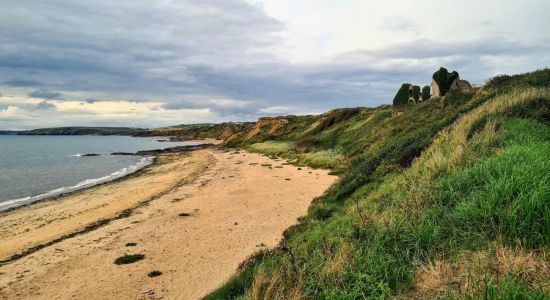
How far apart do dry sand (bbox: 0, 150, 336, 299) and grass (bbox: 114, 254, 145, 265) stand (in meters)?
0.22

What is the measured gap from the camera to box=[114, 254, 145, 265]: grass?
13070mm

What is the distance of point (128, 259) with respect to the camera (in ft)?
43.4

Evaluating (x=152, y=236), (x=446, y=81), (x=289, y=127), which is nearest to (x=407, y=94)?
(x=446, y=81)

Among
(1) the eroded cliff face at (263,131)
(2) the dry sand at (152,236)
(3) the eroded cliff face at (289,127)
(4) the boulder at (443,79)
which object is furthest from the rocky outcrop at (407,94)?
(1) the eroded cliff face at (263,131)

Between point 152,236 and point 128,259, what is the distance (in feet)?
10.2

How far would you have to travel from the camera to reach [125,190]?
3159 centimetres

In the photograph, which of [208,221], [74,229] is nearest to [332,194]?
[208,221]

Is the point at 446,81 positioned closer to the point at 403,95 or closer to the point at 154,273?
the point at 403,95

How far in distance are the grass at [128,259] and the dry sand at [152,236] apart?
0.22 metres

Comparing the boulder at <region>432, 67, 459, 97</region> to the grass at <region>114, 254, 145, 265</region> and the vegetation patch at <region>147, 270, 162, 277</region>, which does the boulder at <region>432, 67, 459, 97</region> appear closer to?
the grass at <region>114, 254, 145, 265</region>

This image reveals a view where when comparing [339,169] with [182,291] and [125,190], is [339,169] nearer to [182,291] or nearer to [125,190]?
[125,190]

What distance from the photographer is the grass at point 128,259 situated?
13070mm

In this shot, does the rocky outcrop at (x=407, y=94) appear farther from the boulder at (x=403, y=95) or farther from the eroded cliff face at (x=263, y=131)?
the eroded cliff face at (x=263, y=131)

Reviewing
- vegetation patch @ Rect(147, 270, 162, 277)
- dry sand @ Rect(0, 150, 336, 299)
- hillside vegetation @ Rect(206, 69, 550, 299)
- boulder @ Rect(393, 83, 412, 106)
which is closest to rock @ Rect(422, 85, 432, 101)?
boulder @ Rect(393, 83, 412, 106)
